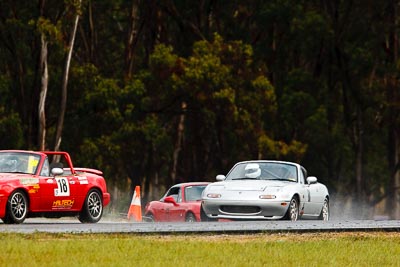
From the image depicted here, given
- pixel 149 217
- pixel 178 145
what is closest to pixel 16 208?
pixel 149 217

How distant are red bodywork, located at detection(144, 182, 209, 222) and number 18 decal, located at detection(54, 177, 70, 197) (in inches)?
197

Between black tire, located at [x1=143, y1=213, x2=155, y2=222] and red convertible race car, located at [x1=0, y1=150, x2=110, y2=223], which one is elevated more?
red convertible race car, located at [x1=0, y1=150, x2=110, y2=223]

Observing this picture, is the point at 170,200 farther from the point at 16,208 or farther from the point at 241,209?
the point at 16,208

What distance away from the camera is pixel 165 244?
52.7ft

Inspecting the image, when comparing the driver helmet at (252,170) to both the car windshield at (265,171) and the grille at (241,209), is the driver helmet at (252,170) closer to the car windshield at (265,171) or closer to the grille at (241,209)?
the car windshield at (265,171)

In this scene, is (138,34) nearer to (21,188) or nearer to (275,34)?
(275,34)

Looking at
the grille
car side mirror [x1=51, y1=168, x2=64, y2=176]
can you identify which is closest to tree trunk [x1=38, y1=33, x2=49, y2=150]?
the grille

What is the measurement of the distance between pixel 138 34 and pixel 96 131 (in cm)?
641

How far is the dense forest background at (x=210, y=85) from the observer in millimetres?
47844

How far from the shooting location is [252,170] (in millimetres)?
25891

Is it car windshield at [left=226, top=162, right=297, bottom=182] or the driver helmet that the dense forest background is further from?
the driver helmet

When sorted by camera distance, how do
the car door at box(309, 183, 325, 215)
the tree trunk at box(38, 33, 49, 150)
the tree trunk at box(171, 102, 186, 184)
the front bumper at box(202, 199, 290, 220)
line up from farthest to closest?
the tree trunk at box(171, 102, 186, 184) → the tree trunk at box(38, 33, 49, 150) → the car door at box(309, 183, 325, 215) → the front bumper at box(202, 199, 290, 220)

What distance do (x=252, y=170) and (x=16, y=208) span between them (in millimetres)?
5831

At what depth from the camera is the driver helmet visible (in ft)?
84.7
